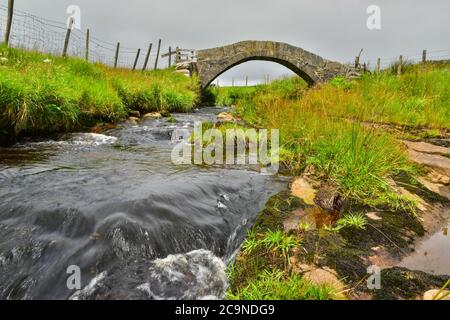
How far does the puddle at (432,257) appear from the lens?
2.28 m

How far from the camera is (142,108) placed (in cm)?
1171

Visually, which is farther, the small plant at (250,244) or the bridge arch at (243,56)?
the bridge arch at (243,56)

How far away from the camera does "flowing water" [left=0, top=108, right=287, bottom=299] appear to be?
2.19 metres

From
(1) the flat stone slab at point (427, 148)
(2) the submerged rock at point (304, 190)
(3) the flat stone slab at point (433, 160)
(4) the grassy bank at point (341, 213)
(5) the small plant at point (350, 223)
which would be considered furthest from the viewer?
(1) the flat stone slab at point (427, 148)

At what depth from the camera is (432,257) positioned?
2439 mm

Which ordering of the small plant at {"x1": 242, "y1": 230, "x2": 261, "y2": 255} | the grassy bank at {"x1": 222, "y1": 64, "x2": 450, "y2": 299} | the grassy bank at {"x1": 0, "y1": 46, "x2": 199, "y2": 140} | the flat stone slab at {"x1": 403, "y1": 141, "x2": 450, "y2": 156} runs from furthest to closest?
the grassy bank at {"x1": 0, "y1": 46, "x2": 199, "y2": 140} → the flat stone slab at {"x1": 403, "y1": 141, "x2": 450, "y2": 156} → the small plant at {"x1": 242, "y1": 230, "x2": 261, "y2": 255} → the grassy bank at {"x1": 222, "y1": 64, "x2": 450, "y2": 299}

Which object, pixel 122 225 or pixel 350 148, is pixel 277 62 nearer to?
pixel 350 148

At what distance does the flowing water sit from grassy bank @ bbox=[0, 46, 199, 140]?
115 centimetres

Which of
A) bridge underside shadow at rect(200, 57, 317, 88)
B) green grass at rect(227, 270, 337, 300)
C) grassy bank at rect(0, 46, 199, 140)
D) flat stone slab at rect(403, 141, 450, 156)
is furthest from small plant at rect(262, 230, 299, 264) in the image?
bridge underside shadow at rect(200, 57, 317, 88)

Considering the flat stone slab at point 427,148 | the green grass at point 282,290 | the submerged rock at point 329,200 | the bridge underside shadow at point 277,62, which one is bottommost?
the green grass at point 282,290

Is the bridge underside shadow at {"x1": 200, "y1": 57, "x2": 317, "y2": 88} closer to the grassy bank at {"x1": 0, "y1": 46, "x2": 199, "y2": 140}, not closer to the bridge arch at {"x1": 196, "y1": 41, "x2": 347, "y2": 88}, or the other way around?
the bridge arch at {"x1": 196, "y1": 41, "x2": 347, "y2": 88}

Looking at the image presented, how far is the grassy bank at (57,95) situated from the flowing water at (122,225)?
1.15 metres

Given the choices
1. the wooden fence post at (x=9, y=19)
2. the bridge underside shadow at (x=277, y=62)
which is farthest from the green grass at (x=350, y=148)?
the bridge underside shadow at (x=277, y=62)

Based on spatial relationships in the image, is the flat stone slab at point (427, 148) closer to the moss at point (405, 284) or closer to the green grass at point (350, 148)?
the green grass at point (350, 148)
